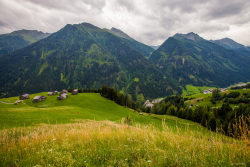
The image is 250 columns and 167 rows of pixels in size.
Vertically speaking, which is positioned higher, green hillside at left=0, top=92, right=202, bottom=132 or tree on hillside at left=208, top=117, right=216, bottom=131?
green hillside at left=0, top=92, right=202, bottom=132

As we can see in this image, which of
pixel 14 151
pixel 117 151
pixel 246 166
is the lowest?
pixel 14 151

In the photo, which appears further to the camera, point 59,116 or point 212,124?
point 212,124

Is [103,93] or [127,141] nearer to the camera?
[127,141]

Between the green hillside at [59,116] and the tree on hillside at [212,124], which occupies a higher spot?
the green hillside at [59,116]

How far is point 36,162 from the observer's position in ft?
11.9

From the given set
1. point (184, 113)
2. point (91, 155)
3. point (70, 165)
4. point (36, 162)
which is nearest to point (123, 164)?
point (91, 155)

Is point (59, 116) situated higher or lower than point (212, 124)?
higher

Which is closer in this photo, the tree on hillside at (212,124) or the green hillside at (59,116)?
the green hillside at (59,116)

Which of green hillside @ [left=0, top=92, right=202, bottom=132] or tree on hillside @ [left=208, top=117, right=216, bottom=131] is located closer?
green hillside @ [left=0, top=92, right=202, bottom=132]

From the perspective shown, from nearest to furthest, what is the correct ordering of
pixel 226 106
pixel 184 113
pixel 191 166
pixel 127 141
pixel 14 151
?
pixel 191 166, pixel 14 151, pixel 127 141, pixel 184 113, pixel 226 106

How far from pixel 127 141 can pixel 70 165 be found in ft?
9.77

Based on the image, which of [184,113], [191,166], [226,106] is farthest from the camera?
[226,106]

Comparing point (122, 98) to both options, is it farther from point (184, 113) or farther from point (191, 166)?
point (191, 166)

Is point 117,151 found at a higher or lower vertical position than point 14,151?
higher
